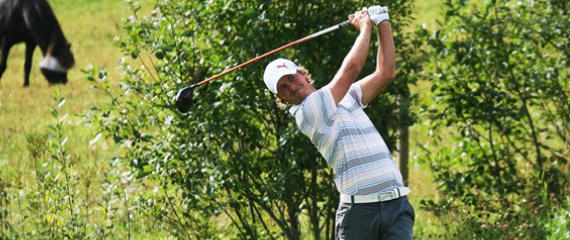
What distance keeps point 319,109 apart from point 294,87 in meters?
0.18

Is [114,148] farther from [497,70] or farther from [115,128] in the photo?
[497,70]

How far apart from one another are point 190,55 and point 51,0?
36.5 feet

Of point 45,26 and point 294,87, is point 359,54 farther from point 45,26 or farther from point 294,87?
point 45,26

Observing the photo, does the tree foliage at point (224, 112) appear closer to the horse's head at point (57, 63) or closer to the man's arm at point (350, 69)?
the man's arm at point (350, 69)

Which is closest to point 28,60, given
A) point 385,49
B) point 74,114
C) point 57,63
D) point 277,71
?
point 57,63

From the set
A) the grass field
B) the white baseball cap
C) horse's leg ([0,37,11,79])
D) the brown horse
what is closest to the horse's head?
the brown horse

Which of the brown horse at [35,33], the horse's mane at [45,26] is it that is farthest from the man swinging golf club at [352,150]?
the horse's mane at [45,26]

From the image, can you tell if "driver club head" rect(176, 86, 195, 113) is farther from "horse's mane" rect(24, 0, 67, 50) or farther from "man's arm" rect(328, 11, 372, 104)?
"horse's mane" rect(24, 0, 67, 50)

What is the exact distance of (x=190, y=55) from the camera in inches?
246

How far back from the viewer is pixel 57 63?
11.8 metres

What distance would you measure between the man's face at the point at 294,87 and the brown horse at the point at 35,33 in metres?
7.64

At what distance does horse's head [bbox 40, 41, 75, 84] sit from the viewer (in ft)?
37.6

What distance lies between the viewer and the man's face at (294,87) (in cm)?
438

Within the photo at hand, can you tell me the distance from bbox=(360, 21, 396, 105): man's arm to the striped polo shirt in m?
0.25
